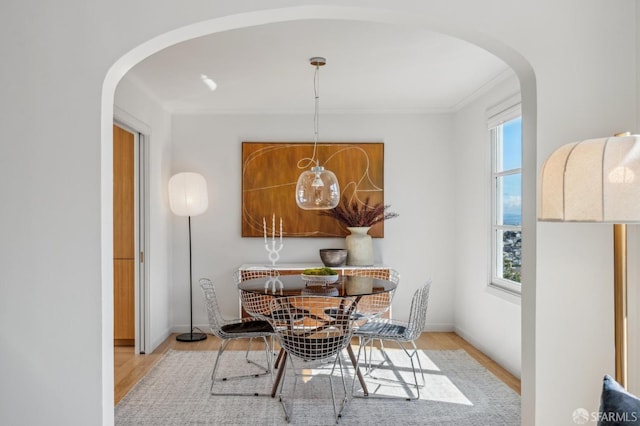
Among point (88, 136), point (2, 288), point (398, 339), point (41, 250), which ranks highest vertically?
point (88, 136)

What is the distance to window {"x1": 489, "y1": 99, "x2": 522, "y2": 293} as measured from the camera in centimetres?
412

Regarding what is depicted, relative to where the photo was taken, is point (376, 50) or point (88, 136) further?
point (376, 50)

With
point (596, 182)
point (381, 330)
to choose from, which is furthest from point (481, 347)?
point (596, 182)

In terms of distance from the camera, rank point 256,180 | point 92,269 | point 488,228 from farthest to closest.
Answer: point 256,180 → point 488,228 → point 92,269

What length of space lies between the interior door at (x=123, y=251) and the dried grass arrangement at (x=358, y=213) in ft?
6.77

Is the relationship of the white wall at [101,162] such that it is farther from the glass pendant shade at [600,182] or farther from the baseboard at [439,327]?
the baseboard at [439,327]

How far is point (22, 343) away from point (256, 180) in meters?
3.69

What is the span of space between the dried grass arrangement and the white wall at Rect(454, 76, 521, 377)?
860mm

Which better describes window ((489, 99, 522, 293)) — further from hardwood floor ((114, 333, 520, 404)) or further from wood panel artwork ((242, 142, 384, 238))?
wood panel artwork ((242, 142, 384, 238))

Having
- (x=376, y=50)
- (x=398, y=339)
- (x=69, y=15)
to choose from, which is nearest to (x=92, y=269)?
(x=69, y=15)

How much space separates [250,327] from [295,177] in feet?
7.40

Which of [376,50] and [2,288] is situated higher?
[376,50]

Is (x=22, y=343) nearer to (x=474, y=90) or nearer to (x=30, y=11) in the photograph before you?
(x=30, y=11)

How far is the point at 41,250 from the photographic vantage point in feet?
6.74
